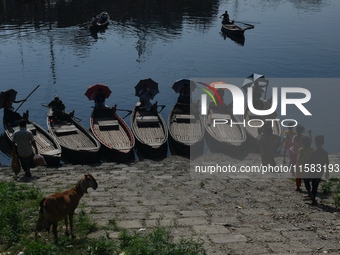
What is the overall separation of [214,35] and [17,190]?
44676 millimetres

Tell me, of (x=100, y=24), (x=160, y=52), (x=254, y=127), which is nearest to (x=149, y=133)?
(x=254, y=127)

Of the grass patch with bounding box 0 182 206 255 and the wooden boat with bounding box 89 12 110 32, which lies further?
the wooden boat with bounding box 89 12 110 32

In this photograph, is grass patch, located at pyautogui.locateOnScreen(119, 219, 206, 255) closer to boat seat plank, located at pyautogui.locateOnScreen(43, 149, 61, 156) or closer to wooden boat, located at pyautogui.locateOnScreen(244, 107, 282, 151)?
boat seat plank, located at pyautogui.locateOnScreen(43, 149, 61, 156)

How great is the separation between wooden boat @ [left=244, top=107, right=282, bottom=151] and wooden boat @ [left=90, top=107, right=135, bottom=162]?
221 inches

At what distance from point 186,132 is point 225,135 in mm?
1919

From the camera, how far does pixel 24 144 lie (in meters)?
15.5

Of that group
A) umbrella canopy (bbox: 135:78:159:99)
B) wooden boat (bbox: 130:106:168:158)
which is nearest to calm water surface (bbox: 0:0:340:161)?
umbrella canopy (bbox: 135:78:159:99)

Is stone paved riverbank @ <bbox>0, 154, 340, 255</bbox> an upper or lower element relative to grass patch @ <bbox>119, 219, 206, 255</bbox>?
lower

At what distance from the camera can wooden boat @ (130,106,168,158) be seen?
73.0 feet

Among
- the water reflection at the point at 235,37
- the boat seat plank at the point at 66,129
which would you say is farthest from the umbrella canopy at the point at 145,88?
the water reflection at the point at 235,37

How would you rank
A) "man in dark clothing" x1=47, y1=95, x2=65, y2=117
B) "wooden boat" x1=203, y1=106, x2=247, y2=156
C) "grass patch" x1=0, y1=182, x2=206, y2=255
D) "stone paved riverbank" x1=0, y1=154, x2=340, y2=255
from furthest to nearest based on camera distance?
"man in dark clothing" x1=47, y1=95, x2=65, y2=117 → "wooden boat" x1=203, y1=106, x2=247, y2=156 → "stone paved riverbank" x1=0, y1=154, x2=340, y2=255 → "grass patch" x1=0, y1=182, x2=206, y2=255

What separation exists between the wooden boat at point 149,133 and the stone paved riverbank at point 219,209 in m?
4.50

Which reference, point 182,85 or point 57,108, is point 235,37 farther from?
point 57,108

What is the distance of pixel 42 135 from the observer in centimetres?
2298
